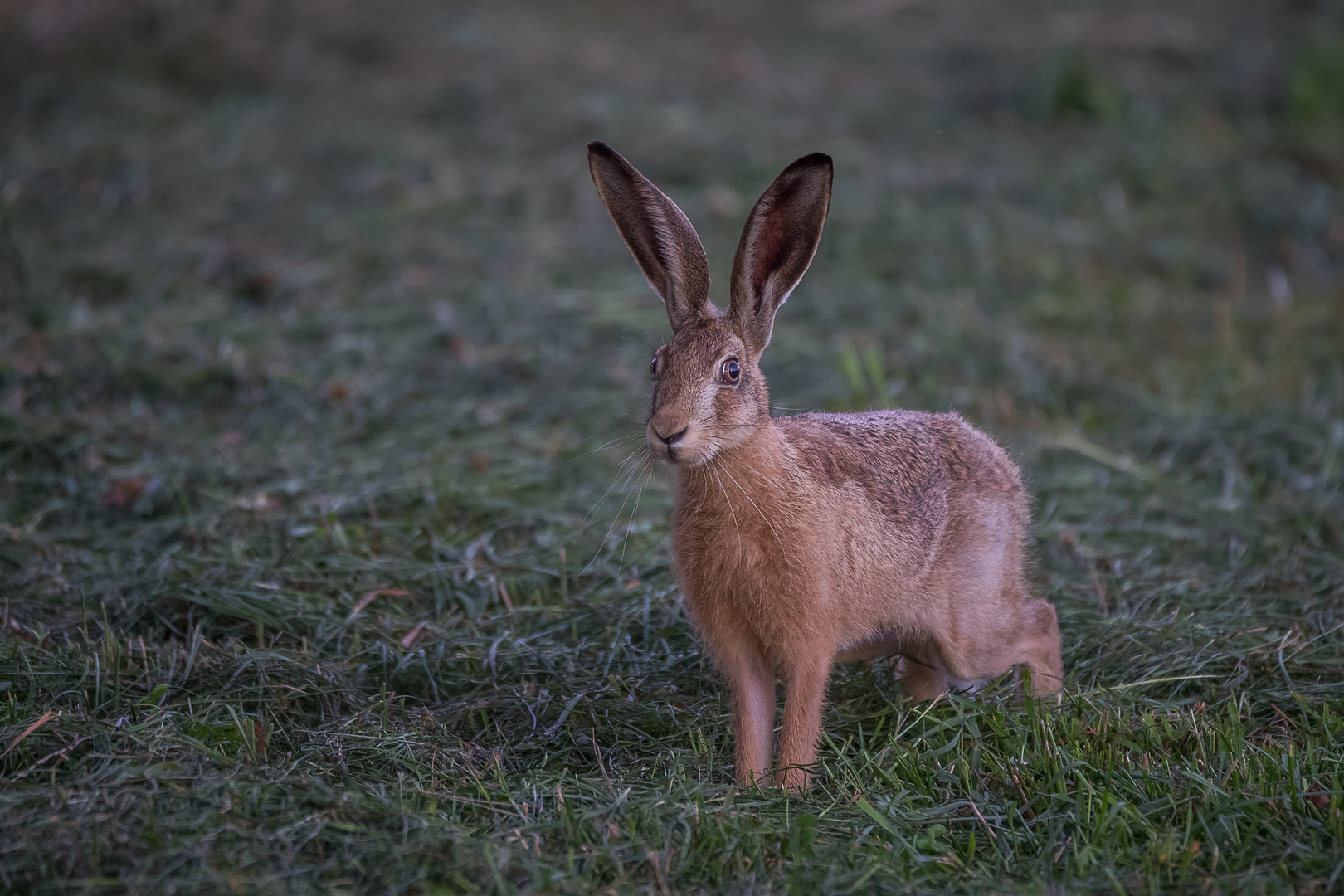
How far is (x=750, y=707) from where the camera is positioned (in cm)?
392

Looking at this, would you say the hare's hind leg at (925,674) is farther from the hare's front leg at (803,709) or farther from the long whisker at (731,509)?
the long whisker at (731,509)

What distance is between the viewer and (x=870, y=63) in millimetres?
11906

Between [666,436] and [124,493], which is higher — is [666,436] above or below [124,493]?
above

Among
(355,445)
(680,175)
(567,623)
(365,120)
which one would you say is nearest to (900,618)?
(567,623)

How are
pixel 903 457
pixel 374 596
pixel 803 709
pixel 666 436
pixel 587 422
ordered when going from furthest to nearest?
pixel 587 422
pixel 374 596
pixel 903 457
pixel 803 709
pixel 666 436

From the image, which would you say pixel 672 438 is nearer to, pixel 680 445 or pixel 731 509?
pixel 680 445

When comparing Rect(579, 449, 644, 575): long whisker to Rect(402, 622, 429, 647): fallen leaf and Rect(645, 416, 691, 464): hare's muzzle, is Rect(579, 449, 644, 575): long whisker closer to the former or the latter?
Rect(402, 622, 429, 647): fallen leaf

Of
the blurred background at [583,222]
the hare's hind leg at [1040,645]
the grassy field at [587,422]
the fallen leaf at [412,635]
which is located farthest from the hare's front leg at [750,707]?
the blurred background at [583,222]

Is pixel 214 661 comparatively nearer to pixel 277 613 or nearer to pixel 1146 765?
pixel 277 613

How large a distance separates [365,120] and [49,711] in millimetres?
7150

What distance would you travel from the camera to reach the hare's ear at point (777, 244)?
3922 mm

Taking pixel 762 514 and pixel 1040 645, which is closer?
pixel 762 514

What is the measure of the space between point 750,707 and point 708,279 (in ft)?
4.47


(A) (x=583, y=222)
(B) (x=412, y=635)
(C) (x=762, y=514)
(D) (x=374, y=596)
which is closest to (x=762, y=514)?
(C) (x=762, y=514)
